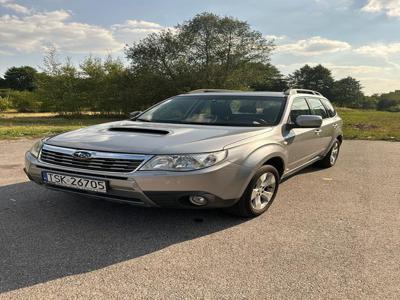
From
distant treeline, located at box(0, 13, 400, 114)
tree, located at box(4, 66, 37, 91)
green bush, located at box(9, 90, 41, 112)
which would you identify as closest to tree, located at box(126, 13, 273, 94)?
distant treeline, located at box(0, 13, 400, 114)

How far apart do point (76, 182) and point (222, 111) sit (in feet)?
6.92

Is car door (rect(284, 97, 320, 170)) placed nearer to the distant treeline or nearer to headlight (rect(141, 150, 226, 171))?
headlight (rect(141, 150, 226, 171))

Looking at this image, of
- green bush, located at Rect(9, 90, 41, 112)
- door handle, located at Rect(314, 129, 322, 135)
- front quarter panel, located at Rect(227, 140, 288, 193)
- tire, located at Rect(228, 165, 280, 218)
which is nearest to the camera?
front quarter panel, located at Rect(227, 140, 288, 193)

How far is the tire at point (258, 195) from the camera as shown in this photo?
401 cm

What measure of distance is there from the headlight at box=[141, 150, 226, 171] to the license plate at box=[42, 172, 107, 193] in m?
0.46

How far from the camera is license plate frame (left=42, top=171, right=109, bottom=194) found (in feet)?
11.7

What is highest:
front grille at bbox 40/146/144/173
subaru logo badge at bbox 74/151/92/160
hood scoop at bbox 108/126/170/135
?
hood scoop at bbox 108/126/170/135

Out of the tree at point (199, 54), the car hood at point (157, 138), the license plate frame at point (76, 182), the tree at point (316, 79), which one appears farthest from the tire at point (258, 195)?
the tree at point (316, 79)

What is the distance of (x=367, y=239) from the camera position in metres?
3.72

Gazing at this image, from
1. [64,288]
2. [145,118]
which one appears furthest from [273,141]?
[64,288]

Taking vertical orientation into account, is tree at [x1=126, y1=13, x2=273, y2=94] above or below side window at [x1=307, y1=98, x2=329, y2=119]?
above

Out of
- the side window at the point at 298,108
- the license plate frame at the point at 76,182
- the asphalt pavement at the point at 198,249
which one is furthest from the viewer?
the side window at the point at 298,108

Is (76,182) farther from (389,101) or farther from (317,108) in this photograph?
(389,101)

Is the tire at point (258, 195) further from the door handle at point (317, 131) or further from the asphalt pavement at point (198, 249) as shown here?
the door handle at point (317, 131)
